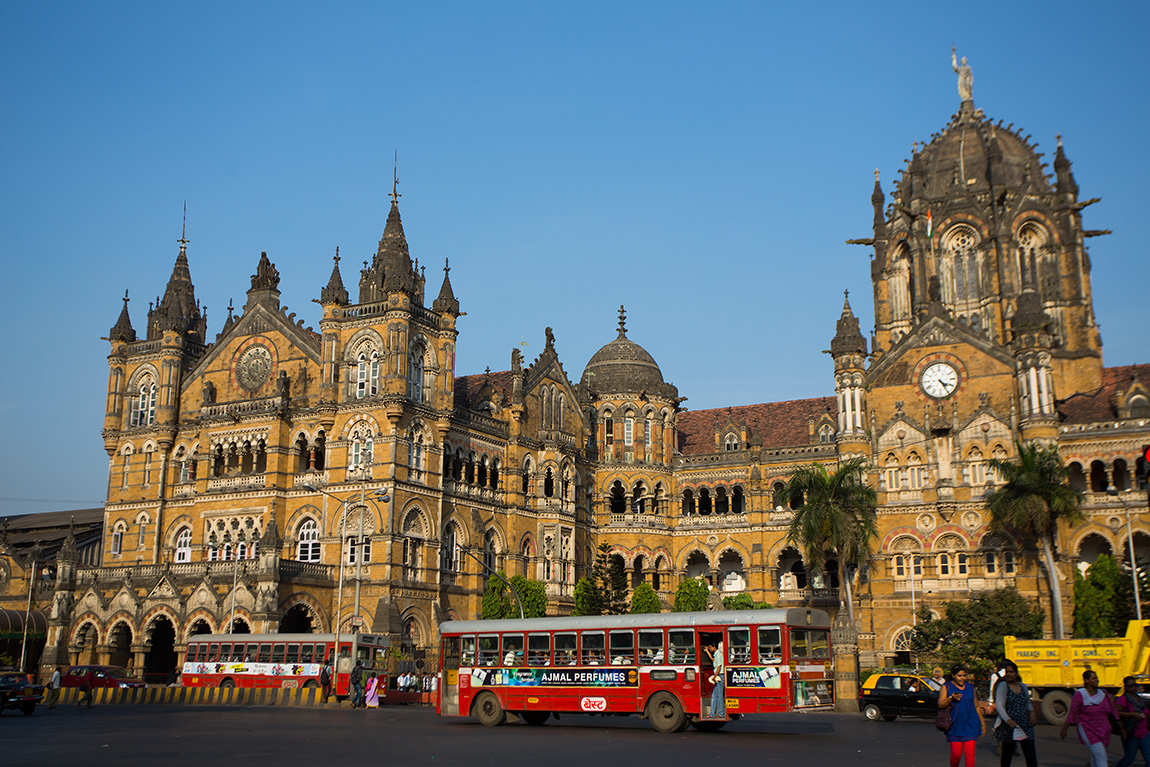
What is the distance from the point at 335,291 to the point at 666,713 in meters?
37.5

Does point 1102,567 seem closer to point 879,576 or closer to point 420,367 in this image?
point 879,576

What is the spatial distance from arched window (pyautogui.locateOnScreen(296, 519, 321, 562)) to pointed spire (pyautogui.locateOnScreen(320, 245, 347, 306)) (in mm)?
11740

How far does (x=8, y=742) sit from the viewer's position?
25578 mm

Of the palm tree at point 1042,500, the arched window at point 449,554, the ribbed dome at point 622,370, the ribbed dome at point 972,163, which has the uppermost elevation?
the ribbed dome at point 972,163

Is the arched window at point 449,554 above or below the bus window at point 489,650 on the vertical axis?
above

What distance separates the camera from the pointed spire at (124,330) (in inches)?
2734

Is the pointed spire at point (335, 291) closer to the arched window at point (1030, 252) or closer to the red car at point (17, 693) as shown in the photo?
the red car at point (17, 693)

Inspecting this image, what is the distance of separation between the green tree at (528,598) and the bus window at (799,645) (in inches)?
1290

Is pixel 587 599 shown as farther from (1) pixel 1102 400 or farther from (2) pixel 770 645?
Result: (2) pixel 770 645

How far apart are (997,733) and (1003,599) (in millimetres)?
40174

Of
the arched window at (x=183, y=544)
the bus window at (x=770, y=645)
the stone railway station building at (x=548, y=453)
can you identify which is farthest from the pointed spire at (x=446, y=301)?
the bus window at (x=770, y=645)

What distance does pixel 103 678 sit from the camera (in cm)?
4897

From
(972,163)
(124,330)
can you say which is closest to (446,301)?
(124,330)

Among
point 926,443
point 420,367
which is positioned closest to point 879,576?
point 926,443
